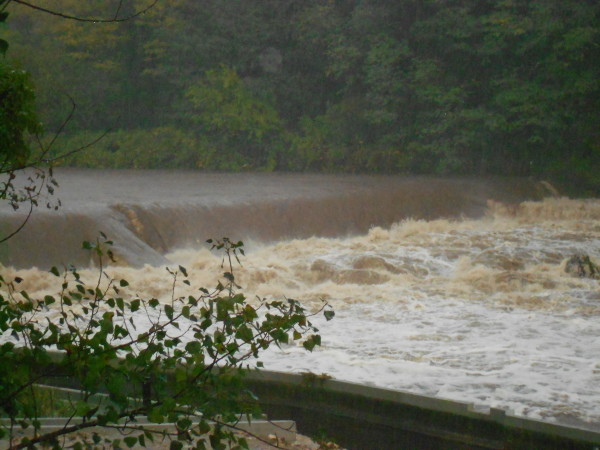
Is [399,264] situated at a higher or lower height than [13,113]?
lower

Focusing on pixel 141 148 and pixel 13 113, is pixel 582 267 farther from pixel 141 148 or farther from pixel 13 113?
pixel 141 148

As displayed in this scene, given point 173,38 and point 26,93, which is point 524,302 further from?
point 173,38

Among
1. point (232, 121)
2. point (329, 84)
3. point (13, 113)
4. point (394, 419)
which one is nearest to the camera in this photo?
point (13, 113)

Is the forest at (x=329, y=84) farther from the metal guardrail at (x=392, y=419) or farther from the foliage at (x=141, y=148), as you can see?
the metal guardrail at (x=392, y=419)

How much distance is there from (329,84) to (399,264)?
37.4 ft

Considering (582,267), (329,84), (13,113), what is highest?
(329,84)

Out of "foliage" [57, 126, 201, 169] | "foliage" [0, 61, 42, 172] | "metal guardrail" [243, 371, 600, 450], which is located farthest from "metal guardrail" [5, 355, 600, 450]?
"foliage" [57, 126, 201, 169]

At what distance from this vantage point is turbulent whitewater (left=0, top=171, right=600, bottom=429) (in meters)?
5.46

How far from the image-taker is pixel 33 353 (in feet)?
6.18

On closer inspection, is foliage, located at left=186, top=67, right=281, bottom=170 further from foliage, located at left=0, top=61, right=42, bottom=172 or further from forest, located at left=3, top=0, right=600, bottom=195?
foliage, located at left=0, top=61, right=42, bottom=172

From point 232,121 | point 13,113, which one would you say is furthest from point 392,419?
point 232,121

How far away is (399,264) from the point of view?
8883 millimetres

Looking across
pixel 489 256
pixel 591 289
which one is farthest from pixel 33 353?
pixel 489 256

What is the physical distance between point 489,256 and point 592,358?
12.0ft
